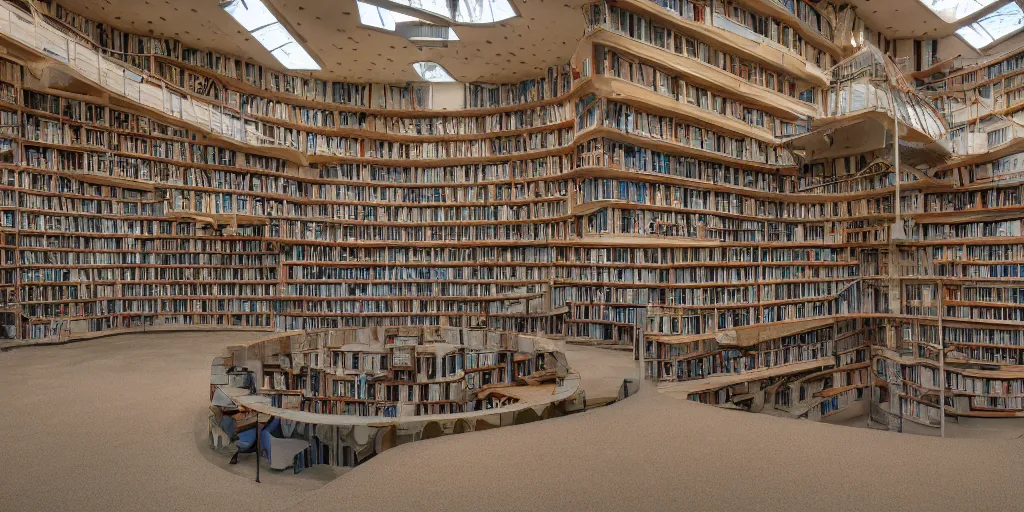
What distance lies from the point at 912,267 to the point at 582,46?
22.8 ft

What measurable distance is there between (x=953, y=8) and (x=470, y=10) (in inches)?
362

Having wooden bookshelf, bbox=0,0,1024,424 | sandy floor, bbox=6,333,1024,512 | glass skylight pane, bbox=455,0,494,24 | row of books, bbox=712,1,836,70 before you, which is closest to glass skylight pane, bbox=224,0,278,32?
wooden bookshelf, bbox=0,0,1024,424

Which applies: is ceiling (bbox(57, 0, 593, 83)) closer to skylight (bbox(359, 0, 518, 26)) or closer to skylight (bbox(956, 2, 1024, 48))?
skylight (bbox(359, 0, 518, 26))

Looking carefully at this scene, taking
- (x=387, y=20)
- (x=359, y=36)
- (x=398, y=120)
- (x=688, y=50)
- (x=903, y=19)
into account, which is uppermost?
(x=903, y=19)

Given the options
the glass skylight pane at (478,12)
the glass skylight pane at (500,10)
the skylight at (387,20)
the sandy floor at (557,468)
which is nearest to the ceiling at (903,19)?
the glass skylight pane at (500,10)

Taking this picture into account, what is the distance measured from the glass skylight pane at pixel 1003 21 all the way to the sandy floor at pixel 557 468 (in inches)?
388

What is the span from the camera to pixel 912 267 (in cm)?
872

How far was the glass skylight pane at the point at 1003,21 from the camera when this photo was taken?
8.87 meters

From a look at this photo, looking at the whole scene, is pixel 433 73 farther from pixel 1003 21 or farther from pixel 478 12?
pixel 1003 21

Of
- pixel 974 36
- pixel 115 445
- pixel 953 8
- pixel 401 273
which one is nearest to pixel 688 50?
pixel 401 273

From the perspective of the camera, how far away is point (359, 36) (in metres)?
7.71

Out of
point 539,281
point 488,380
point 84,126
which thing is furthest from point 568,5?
point 84,126

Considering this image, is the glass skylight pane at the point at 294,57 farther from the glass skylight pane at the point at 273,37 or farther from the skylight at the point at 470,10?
the skylight at the point at 470,10

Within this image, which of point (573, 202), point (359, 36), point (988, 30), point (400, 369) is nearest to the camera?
point (400, 369)
